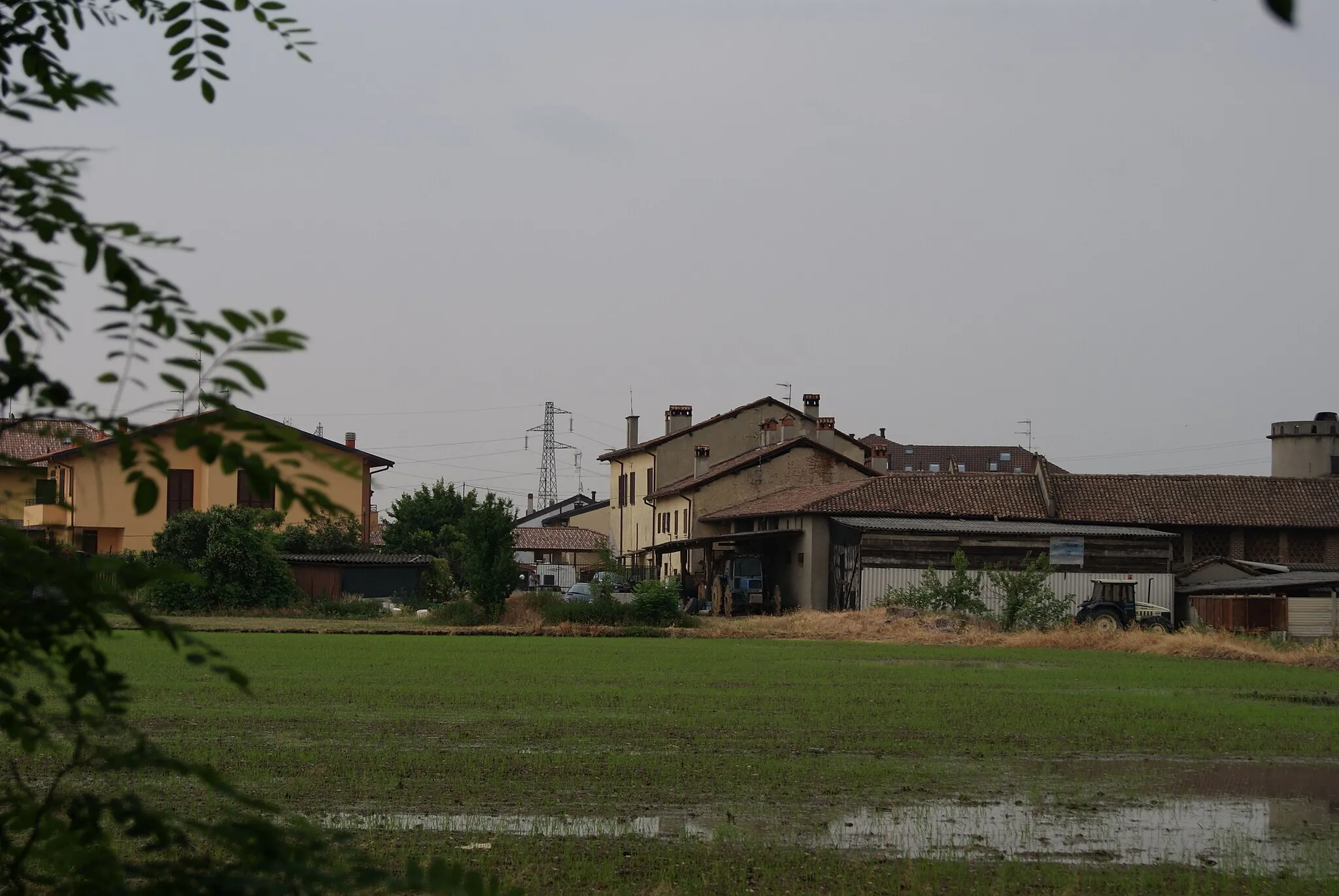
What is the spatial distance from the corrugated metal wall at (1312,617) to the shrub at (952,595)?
852cm

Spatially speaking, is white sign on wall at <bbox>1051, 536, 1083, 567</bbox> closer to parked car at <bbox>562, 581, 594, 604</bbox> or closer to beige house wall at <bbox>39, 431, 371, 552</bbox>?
parked car at <bbox>562, 581, 594, 604</bbox>

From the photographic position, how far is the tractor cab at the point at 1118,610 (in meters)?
42.1

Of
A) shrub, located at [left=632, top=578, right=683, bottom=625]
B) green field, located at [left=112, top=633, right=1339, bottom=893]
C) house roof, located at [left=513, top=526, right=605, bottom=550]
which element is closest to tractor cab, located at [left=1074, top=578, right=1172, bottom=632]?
shrub, located at [left=632, top=578, right=683, bottom=625]

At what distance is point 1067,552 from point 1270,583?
6290 mm

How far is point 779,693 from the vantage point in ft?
69.1

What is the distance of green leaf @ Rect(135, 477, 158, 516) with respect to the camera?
287 centimetres

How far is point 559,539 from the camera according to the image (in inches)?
3875

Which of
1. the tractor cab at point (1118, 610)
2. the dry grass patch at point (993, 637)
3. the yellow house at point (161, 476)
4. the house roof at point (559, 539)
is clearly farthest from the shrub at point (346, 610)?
the house roof at point (559, 539)

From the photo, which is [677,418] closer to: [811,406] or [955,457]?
[811,406]

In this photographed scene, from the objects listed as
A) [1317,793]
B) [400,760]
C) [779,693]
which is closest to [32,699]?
[400,760]

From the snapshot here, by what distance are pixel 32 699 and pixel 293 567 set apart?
4825cm

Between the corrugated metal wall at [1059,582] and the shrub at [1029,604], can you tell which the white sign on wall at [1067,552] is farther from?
the shrub at [1029,604]

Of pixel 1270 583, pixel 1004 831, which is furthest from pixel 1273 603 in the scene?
pixel 1004 831

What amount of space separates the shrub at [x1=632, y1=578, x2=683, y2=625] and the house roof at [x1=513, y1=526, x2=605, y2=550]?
5035 centimetres
